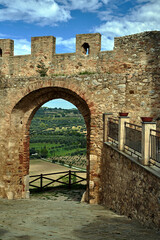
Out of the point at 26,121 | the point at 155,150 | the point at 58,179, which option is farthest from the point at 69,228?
the point at 58,179

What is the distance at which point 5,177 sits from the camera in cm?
953

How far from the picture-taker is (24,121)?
10086mm

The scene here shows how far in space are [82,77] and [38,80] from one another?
5.76 feet

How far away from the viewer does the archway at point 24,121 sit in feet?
31.2

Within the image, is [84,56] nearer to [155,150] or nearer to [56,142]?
[155,150]

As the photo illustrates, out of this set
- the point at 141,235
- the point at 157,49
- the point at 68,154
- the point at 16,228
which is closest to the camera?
the point at 141,235

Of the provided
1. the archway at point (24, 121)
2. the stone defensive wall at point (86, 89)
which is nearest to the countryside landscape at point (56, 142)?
the archway at point (24, 121)

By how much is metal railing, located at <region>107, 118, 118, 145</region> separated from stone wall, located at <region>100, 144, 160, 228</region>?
26cm

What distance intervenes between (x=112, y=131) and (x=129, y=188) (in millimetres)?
2458

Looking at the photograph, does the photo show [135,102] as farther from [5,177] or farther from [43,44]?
[5,177]

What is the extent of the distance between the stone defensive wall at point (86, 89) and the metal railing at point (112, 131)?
1.02ft

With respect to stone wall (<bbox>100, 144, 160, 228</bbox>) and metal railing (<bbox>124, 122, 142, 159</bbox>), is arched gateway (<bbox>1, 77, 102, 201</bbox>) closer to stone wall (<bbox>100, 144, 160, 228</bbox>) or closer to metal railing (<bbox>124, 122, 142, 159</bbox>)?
stone wall (<bbox>100, 144, 160, 228</bbox>)

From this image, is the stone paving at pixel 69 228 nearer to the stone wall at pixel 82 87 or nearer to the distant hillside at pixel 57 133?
the stone wall at pixel 82 87

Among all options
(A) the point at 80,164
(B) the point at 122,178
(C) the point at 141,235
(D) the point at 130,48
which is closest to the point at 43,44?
(D) the point at 130,48
